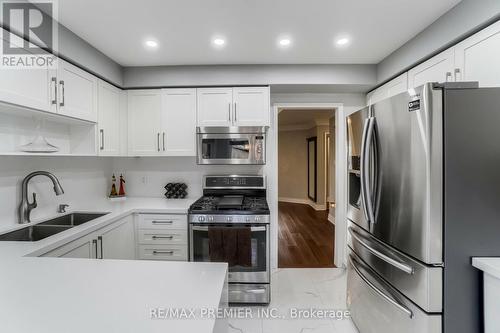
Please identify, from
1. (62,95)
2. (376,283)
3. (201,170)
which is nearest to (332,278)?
(376,283)

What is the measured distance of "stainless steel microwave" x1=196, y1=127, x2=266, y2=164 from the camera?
278 centimetres

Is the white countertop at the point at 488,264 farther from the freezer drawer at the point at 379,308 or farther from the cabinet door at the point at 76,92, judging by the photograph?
the cabinet door at the point at 76,92

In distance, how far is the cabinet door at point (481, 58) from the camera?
59.4 inches

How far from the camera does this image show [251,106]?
2.84 m

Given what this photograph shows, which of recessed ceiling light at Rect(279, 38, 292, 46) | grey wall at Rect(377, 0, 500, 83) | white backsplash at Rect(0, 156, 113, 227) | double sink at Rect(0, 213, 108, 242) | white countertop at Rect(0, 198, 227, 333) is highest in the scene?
recessed ceiling light at Rect(279, 38, 292, 46)

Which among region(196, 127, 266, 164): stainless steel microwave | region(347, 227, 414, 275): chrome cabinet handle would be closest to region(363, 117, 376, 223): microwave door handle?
region(347, 227, 414, 275): chrome cabinet handle

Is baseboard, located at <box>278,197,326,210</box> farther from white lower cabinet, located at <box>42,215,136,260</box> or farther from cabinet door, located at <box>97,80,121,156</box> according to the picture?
cabinet door, located at <box>97,80,121,156</box>

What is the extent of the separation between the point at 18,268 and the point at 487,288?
2.25 meters

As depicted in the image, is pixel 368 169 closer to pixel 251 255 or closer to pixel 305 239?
pixel 251 255

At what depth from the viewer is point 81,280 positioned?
0.99 metres

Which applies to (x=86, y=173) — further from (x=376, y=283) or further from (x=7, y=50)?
(x=376, y=283)

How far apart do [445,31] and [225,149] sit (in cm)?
216

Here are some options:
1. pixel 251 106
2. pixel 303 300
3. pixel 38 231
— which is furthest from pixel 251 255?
pixel 38 231

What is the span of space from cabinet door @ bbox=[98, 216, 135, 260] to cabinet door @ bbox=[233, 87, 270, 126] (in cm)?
158
